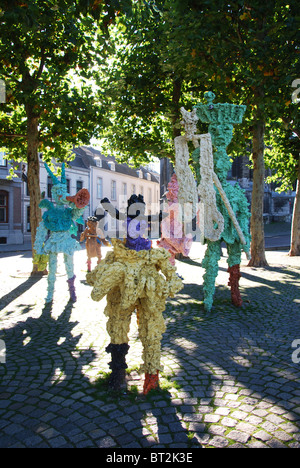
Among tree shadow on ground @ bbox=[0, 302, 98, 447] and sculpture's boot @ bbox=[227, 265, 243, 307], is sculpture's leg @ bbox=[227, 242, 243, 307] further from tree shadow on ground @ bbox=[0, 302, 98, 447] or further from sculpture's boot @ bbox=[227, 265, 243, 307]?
tree shadow on ground @ bbox=[0, 302, 98, 447]

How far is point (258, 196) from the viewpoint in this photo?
11539 mm

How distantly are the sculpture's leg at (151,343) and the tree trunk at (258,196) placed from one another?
898 cm

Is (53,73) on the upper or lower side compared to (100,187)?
upper

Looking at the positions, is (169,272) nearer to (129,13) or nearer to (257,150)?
(129,13)

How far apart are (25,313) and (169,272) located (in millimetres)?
3846

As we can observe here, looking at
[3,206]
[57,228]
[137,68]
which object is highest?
[137,68]

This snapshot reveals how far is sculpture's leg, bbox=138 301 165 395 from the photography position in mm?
3312

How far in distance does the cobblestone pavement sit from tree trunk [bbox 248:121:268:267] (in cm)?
552

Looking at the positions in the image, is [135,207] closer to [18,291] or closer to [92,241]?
[18,291]

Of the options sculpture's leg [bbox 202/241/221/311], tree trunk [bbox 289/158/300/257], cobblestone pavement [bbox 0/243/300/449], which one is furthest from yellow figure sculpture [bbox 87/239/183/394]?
tree trunk [bbox 289/158/300/257]

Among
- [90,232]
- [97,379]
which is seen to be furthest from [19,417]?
[90,232]

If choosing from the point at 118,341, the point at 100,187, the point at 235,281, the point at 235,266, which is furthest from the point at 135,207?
the point at 100,187

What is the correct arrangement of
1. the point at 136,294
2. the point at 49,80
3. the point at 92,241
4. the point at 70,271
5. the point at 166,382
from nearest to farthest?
the point at 136,294, the point at 166,382, the point at 70,271, the point at 49,80, the point at 92,241

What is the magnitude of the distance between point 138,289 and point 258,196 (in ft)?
30.5
